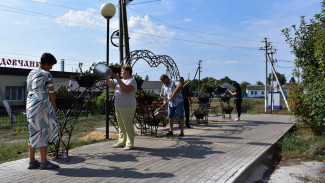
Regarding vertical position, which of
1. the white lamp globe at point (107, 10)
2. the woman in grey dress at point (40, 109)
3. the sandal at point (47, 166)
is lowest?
the sandal at point (47, 166)

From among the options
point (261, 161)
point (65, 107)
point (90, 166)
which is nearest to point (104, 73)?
point (65, 107)

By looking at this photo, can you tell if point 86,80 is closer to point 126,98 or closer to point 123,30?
point 126,98

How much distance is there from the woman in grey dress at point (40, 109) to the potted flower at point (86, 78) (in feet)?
4.11

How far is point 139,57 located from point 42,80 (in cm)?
461

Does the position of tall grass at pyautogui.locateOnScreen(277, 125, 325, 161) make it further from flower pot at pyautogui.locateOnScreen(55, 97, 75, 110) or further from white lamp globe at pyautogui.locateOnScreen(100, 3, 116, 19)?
white lamp globe at pyautogui.locateOnScreen(100, 3, 116, 19)

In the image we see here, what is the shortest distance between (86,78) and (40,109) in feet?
5.03

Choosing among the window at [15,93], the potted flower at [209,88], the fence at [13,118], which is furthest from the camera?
the window at [15,93]

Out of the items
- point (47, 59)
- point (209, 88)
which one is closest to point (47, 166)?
point (47, 59)

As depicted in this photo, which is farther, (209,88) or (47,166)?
(209,88)

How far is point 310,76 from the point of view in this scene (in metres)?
8.20

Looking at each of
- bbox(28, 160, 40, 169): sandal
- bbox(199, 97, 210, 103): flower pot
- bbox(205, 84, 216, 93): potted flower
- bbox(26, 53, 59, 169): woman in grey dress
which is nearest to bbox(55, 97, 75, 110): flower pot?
bbox(26, 53, 59, 169): woman in grey dress

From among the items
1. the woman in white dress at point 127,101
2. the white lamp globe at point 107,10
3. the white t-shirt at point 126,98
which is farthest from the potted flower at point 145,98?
the white lamp globe at point 107,10

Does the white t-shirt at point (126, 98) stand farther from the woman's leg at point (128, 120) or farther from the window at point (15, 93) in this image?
the window at point (15, 93)

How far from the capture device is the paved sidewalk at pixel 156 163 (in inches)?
152
